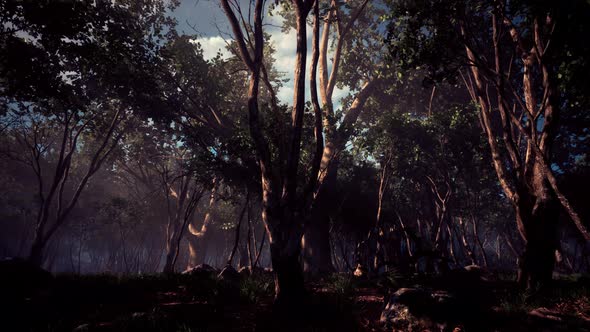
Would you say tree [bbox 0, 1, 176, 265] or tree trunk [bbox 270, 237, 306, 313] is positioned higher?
tree [bbox 0, 1, 176, 265]

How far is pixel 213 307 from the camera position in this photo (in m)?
7.21

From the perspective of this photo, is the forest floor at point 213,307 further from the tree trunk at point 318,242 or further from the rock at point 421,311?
the tree trunk at point 318,242

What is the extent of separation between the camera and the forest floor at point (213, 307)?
5969 millimetres

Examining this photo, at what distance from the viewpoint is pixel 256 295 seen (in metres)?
8.36

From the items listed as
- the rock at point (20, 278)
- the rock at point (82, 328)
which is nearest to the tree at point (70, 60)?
the rock at point (20, 278)

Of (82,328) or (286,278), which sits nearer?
(82,328)

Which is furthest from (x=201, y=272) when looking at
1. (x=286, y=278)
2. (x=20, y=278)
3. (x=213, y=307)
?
(x=286, y=278)

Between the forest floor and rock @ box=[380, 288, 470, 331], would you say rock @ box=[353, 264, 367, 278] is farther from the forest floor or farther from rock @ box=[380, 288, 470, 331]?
rock @ box=[380, 288, 470, 331]

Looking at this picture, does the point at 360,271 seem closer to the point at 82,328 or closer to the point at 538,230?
the point at 538,230

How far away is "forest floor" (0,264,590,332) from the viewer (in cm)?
597

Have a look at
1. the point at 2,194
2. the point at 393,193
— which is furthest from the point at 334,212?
the point at 2,194

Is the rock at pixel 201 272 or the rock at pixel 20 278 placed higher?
the rock at pixel 20 278

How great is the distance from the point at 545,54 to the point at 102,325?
11.5m

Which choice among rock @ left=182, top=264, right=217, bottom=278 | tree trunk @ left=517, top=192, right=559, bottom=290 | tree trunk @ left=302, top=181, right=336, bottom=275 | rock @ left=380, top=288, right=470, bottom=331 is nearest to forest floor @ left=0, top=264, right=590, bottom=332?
rock @ left=380, top=288, right=470, bottom=331
